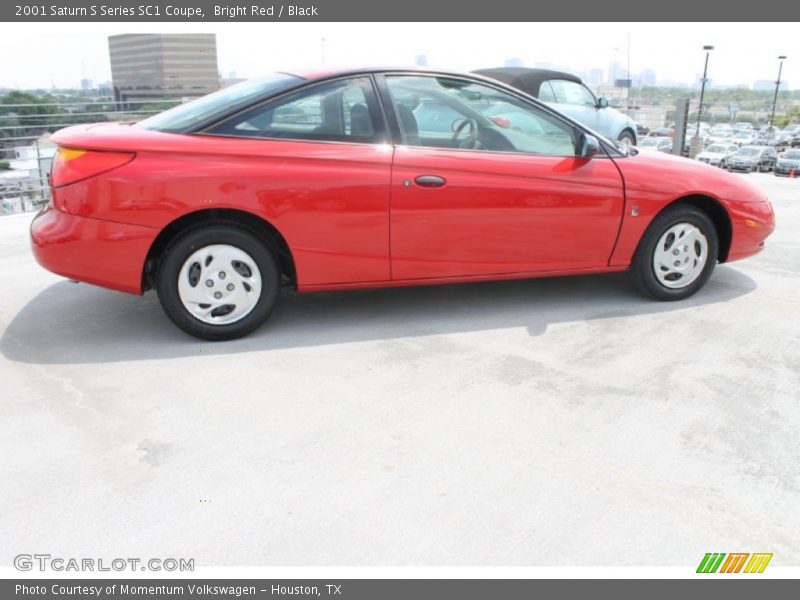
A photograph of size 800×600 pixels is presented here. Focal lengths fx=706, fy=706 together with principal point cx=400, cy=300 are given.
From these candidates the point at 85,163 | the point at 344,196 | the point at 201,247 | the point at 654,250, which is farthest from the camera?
the point at 654,250

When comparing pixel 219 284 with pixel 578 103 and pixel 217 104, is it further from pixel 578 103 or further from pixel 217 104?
pixel 578 103

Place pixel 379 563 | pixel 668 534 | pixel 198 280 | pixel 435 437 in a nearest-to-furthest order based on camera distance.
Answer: pixel 379 563
pixel 668 534
pixel 435 437
pixel 198 280

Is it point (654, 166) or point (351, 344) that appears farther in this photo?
point (654, 166)

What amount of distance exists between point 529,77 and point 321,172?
315 inches

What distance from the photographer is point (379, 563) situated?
7.26ft

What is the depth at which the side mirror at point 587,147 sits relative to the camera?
14.3 ft

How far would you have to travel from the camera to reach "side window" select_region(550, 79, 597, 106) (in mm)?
11175

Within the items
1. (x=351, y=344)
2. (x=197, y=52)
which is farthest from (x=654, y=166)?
(x=197, y=52)

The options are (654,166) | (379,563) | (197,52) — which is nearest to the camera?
(379,563)

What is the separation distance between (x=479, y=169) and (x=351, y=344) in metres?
1.26

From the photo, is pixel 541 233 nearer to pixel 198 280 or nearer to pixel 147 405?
pixel 198 280

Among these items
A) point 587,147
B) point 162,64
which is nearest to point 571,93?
point 162,64

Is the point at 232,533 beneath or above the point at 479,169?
beneath

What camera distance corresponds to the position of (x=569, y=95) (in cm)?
1130
